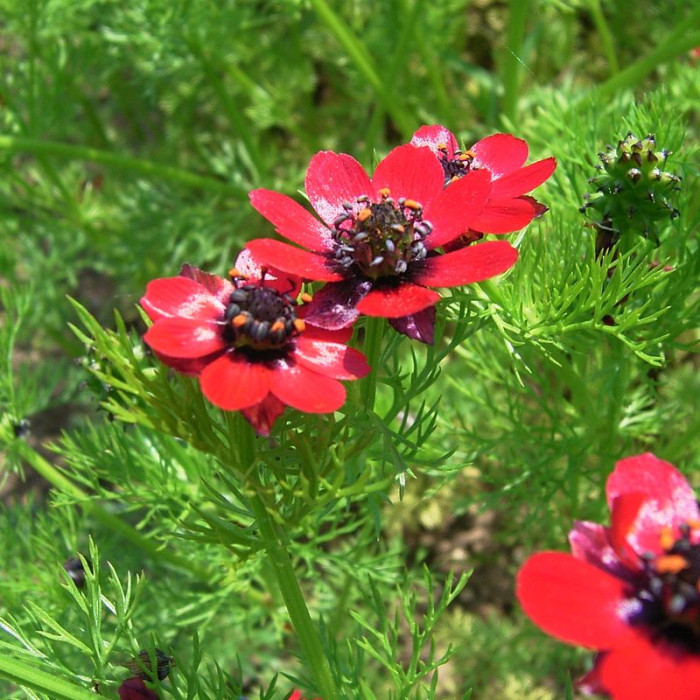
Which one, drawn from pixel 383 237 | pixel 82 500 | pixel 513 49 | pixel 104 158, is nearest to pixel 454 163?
pixel 383 237

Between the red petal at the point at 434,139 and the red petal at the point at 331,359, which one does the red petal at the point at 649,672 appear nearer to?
the red petal at the point at 331,359

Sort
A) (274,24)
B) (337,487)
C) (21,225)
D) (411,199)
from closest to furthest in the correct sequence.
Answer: (337,487) → (411,199) → (21,225) → (274,24)

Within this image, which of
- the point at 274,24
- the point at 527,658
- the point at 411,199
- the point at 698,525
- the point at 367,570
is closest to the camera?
the point at 698,525

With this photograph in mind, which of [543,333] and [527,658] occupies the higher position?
[543,333]

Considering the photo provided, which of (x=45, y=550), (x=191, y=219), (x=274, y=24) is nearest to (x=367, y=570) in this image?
(x=45, y=550)

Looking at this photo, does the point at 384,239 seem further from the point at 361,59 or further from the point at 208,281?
the point at 361,59

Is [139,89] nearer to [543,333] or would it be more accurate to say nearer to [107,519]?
[107,519]

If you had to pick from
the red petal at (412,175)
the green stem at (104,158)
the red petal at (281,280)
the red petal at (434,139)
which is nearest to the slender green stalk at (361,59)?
the green stem at (104,158)
